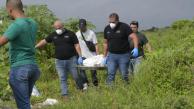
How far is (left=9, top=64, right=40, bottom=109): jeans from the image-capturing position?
338 inches

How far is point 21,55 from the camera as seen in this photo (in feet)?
28.2

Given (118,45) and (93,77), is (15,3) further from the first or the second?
(93,77)

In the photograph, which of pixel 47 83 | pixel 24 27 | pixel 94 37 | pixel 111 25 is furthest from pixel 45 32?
pixel 24 27

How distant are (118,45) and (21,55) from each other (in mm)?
5752

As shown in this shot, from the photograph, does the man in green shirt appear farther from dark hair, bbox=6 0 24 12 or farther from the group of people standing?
the group of people standing

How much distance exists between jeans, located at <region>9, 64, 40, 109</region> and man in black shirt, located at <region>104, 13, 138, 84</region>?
17.9 ft

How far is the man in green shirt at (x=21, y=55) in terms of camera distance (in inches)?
335

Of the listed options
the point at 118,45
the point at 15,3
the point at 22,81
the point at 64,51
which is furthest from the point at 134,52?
the point at 15,3

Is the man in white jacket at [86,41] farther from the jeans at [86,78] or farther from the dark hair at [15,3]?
the dark hair at [15,3]

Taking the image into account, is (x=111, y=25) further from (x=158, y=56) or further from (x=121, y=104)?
(x=121, y=104)

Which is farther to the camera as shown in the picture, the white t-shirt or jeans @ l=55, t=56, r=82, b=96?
the white t-shirt

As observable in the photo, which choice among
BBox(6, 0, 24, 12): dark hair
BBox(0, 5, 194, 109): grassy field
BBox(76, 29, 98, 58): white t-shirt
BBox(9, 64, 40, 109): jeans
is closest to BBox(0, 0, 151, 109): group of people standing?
BBox(76, 29, 98, 58): white t-shirt

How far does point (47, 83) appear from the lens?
17.6m

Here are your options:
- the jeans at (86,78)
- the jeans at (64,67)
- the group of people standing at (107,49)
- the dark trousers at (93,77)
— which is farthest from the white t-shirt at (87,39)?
the jeans at (64,67)
